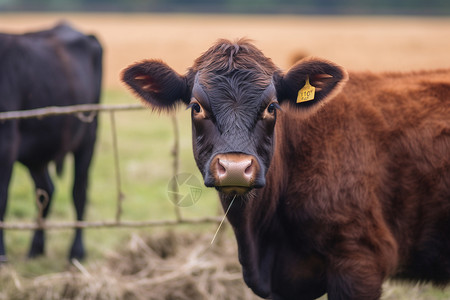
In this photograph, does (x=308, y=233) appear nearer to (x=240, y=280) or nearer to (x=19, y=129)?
(x=240, y=280)

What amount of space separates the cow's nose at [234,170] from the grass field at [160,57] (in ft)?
3.33

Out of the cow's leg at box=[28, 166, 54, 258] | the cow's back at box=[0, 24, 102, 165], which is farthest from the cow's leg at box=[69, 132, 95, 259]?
the cow's leg at box=[28, 166, 54, 258]

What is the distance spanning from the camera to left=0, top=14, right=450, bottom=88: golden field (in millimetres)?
22047

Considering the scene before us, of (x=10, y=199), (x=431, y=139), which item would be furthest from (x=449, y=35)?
(x=431, y=139)

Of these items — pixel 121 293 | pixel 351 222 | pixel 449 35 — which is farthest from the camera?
pixel 449 35

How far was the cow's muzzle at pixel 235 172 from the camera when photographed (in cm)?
284

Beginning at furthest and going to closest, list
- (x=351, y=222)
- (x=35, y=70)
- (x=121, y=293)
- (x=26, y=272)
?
(x=35, y=70)
(x=26, y=272)
(x=121, y=293)
(x=351, y=222)

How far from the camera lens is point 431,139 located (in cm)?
370

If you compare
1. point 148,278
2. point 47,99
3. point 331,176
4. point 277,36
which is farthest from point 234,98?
point 277,36

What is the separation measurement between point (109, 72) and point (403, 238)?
19.7m

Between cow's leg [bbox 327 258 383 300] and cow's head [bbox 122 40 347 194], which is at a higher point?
cow's head [bbox 122 40 347 194]

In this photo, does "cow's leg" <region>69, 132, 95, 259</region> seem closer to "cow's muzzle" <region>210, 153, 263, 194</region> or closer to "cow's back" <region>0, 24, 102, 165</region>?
"cow's back" <region>0, 24, 102, 165</region>

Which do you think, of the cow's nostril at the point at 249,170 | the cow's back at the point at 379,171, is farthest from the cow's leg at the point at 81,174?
the cow's nostril at the point at 249,170

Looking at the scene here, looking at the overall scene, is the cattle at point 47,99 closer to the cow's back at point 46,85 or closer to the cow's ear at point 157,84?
the cow's back at point 46,85
